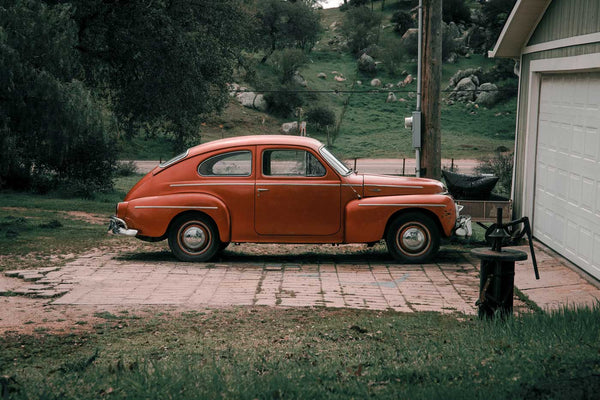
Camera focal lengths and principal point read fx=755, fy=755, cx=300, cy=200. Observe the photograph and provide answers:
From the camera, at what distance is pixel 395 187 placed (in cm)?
1108

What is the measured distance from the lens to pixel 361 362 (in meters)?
5.82

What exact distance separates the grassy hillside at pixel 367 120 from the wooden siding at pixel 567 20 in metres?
29.7

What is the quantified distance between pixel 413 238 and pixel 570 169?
2455mm

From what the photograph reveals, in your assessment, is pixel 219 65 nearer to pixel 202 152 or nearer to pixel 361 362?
pixel 202 152

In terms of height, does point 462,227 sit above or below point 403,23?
below

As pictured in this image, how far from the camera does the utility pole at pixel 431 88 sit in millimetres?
12594

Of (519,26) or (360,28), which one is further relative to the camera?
(360,28)

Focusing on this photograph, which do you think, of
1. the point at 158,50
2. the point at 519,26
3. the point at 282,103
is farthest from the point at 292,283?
the point at 282,103

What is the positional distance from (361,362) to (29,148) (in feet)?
36.1

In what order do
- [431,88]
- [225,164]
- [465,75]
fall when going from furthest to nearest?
1. [465,75]
2. [431,88]
3. [225,164]

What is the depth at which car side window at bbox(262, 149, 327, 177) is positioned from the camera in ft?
36.2

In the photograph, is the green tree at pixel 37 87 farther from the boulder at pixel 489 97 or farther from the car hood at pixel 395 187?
the boulder at pixel 489 97

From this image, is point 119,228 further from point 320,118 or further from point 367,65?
point 367,65

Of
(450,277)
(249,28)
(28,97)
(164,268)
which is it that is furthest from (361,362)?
(249,28)
